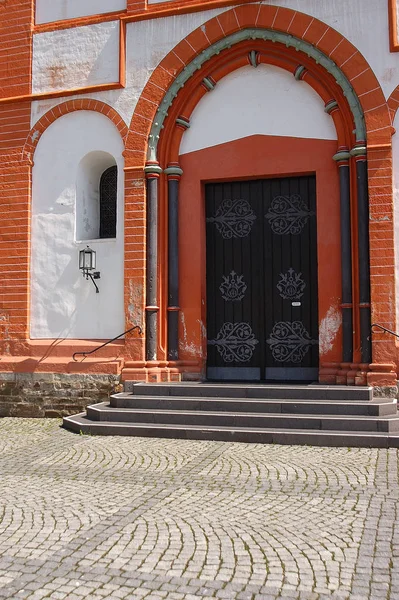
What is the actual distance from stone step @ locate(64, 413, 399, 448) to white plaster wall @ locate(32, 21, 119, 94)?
5656 millimetres

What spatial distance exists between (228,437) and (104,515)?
2833mm

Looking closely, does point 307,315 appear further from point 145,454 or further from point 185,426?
point 145,454

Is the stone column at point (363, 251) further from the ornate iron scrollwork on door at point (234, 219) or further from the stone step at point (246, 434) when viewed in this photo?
the stone step at point (246, 434)

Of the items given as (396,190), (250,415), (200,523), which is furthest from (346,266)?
(200,523)

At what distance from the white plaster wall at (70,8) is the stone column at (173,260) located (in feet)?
9.68

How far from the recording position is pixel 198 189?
381 inches

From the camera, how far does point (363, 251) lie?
8.59 meters

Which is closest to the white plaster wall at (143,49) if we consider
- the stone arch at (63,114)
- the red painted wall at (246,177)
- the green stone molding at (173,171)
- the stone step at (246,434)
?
the stone arch at (63,114)

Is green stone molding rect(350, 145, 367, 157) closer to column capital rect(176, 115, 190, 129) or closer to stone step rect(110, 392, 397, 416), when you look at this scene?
column capital rect(176, 115, 190, 129)

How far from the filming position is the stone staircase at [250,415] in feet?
23.1

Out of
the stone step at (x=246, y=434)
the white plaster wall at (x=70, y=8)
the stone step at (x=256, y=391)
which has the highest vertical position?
the white plaster wall at (x=70, y=8)

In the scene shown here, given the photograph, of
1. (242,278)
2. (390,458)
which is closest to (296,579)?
(390,458)

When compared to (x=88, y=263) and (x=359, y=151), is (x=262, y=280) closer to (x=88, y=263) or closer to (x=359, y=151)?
(x=359, y=151)

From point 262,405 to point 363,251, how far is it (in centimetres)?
268
